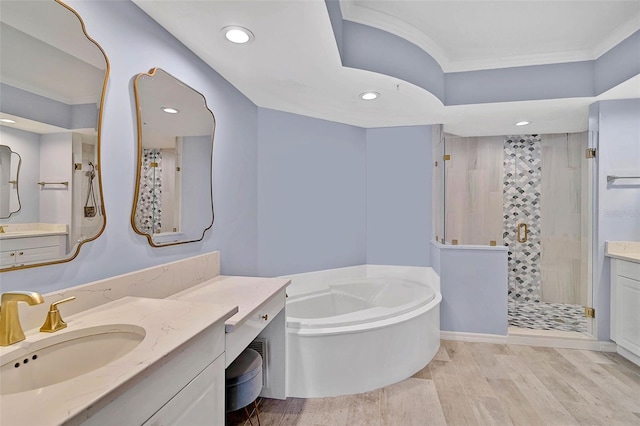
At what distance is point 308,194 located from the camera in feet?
10.5

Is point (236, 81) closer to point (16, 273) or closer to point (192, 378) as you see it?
point (16, 273)

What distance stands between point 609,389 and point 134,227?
324 centimetres

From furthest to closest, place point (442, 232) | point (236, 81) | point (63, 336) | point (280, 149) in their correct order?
point (442, 232) < point (280, 149) < point (236, 81) < point (63, 336)

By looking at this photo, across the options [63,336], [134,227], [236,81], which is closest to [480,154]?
[236,81]

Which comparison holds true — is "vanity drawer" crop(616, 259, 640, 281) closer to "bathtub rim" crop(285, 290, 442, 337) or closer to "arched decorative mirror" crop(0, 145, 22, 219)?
"bathtub rim" crop(285, 290, 442, 337)

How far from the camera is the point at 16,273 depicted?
3.50ft

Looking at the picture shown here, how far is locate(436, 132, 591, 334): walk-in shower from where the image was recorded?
413 cm

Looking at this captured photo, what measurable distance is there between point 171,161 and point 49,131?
0.66 metres

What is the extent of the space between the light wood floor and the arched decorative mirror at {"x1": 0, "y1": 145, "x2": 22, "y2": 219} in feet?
5.35

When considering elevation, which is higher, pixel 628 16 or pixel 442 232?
pixel 628 16

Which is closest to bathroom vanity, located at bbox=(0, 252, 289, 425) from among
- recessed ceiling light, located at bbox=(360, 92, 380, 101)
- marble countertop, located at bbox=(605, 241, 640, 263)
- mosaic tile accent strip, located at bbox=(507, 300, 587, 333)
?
recessed ceiling light, located at bbox=(360, 92, 380, 101)

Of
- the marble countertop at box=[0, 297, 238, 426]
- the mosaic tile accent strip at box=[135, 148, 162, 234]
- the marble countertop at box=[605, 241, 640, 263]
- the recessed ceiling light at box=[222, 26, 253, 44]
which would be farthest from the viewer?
the marble countertop at box=[605, 241, 640, 263]

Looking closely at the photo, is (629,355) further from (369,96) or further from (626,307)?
(369,96)

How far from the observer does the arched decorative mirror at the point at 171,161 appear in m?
1.58
